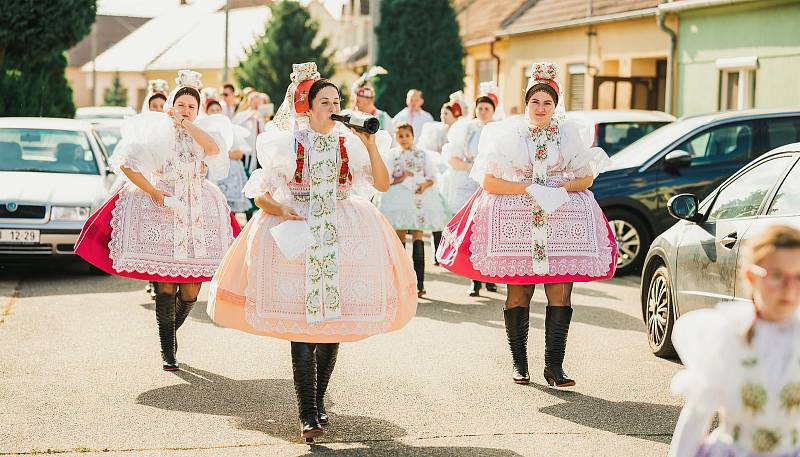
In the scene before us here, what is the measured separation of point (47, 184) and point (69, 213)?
2.13ft

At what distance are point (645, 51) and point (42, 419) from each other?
71.7 feet

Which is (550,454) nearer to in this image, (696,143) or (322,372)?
(322,372)

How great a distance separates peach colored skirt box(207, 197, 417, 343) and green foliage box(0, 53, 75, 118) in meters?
19.8

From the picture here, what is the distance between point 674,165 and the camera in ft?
46.5

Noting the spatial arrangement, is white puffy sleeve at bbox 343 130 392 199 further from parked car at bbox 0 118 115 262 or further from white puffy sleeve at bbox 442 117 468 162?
parked car at bbox 0 118 115 262

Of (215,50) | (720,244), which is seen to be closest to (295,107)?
(720,244)

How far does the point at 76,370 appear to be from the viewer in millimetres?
8477

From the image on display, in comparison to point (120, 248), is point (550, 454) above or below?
below

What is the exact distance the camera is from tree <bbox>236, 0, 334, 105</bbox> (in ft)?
168

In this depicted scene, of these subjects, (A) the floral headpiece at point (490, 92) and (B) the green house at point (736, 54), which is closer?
(A) the floral headpiece at point (490, 92)

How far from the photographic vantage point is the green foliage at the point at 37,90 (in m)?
25.4

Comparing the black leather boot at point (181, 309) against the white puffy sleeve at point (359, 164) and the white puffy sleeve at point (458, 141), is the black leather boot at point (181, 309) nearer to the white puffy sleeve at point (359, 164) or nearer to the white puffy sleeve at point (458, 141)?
the white puffy sleeve at point (359, 164)

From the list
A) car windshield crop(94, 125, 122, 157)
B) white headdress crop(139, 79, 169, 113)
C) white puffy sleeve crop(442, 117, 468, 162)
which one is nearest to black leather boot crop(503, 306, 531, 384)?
white headdress crop(139, 79, 169, 113)

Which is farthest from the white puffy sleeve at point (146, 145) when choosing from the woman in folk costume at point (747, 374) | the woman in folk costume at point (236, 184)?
the woman in folk costume at point (236, 184)
